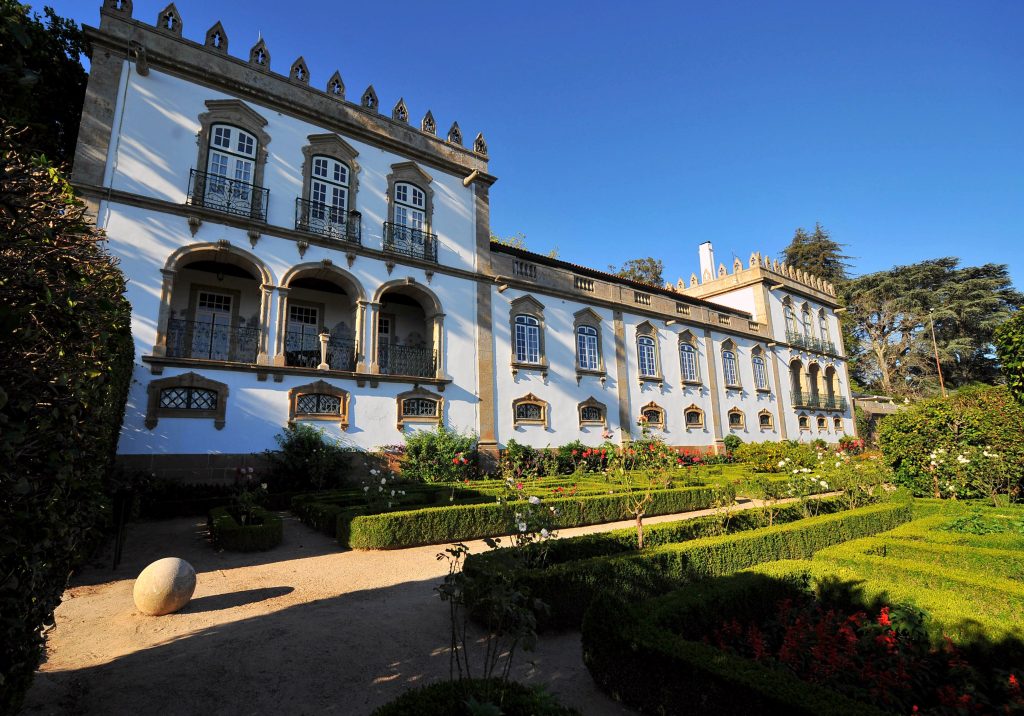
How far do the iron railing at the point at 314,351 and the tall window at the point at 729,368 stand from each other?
20514 millimetres

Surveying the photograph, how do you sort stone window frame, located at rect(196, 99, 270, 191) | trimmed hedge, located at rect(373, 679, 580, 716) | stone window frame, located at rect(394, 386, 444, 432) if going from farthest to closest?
stone window frame, located at rect(394, 386, 444, 432) → stone window frame, located at rect(196, 99, 270, 191) → trimmed hedge, located at rect(373, 679, 580, 716)


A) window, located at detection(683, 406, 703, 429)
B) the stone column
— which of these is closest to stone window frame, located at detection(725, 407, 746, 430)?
window, located at detection(683, 406, 703, 429)

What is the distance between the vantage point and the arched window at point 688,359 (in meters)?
25.2

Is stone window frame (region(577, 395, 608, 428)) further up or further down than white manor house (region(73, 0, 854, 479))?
further down

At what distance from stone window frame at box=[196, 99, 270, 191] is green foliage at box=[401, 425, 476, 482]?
9680 millimetres

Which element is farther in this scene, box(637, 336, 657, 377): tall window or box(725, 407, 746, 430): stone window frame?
box(725, 407, 746, 430): stone window frame

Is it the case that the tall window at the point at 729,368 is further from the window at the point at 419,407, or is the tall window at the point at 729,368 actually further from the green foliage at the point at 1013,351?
the window at the point at 419,407

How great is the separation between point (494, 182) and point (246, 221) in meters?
10.0

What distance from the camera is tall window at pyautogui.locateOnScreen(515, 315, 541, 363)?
19.9 metres

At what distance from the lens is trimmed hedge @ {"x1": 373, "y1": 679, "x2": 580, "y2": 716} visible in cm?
276

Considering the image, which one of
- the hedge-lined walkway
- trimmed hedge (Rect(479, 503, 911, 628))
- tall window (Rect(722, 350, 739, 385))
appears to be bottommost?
the hedge-lined walkway

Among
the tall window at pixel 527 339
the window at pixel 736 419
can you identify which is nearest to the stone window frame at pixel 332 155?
the tall window at pixel 527 339

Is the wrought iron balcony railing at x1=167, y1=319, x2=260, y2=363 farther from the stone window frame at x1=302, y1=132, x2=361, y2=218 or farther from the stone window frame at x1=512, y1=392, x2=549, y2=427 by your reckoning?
the stone window frame at x1=512, y1=392, x2=549, y2=427

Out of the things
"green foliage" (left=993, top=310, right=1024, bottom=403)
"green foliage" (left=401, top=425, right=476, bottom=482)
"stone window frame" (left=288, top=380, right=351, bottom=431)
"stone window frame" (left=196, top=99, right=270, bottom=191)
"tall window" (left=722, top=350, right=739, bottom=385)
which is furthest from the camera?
"tall window" (left=722, top=350, right=739, bottom=385)
